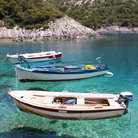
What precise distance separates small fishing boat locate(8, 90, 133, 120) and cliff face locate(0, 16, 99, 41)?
191 feet

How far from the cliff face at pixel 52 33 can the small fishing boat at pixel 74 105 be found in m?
58.3

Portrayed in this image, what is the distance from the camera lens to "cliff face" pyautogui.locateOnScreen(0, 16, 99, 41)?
6625cm

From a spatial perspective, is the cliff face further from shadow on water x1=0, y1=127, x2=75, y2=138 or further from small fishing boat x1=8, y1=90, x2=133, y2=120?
shadow on water x1=0, y1=127, x2=75, y2=138

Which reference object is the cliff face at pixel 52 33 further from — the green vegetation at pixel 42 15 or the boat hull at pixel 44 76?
the boat hull at pixel 44 76

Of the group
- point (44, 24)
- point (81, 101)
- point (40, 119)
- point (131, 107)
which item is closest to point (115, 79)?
point (131, 107)

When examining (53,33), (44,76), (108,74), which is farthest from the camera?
(53,33)

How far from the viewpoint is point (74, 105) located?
965 cm

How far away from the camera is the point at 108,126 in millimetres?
9547

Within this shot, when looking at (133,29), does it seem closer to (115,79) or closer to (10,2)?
(10,2)

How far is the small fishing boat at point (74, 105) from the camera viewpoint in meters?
9.26

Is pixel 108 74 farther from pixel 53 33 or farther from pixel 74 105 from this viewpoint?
pixel 53 33

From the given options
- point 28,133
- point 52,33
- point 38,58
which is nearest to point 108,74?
point 28,133

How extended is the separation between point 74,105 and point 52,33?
62567 millimetres

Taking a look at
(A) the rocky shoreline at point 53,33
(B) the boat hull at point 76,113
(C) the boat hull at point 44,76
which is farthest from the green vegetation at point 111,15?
(B) the boat hull at point 76,113
